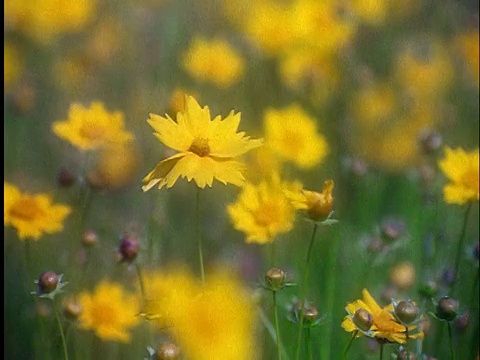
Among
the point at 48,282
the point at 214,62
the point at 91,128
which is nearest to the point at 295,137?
the point at 214,62

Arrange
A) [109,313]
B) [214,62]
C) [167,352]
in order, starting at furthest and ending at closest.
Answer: [214,62] < [109,313] < [167,352]

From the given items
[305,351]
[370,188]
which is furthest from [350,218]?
[305,351]

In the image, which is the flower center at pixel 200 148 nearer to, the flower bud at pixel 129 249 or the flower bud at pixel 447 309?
the flower bud at pixel 129 249

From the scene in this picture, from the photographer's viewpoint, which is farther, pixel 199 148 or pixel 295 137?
pixel 295 137

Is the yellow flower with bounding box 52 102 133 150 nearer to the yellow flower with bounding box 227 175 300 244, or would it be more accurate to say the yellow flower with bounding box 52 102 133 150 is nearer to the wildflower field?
the wildflower field

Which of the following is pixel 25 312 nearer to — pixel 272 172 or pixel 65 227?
pixel 65 227

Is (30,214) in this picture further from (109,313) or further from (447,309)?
(447,309)

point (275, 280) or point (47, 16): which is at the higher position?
point (47, 16)
